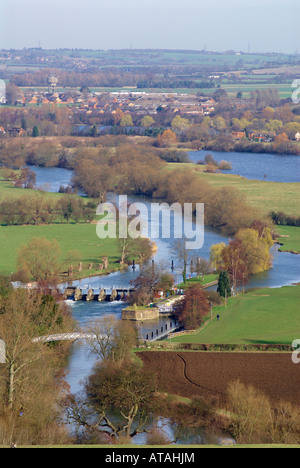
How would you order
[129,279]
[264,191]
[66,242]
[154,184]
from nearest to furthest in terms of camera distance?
[129,279]
[66,242]
[264,191]
[154,184]

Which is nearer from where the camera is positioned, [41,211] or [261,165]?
[41,211]

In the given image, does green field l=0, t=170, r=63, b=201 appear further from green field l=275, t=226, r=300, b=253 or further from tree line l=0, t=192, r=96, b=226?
green field l=275, t=226, r=300, b=253

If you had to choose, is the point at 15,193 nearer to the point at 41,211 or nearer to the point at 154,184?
the point at 41,211

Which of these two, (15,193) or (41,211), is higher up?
(41,211)

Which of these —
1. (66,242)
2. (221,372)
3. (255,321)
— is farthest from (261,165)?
(221,372)

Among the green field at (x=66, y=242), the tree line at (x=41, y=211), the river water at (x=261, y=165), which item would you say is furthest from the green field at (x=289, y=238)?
the river water at (x=261, y=165)

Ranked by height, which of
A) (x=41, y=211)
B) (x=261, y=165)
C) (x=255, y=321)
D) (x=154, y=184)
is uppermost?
(x=255, y=321)

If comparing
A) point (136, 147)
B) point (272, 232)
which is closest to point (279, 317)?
point (272, 232)
